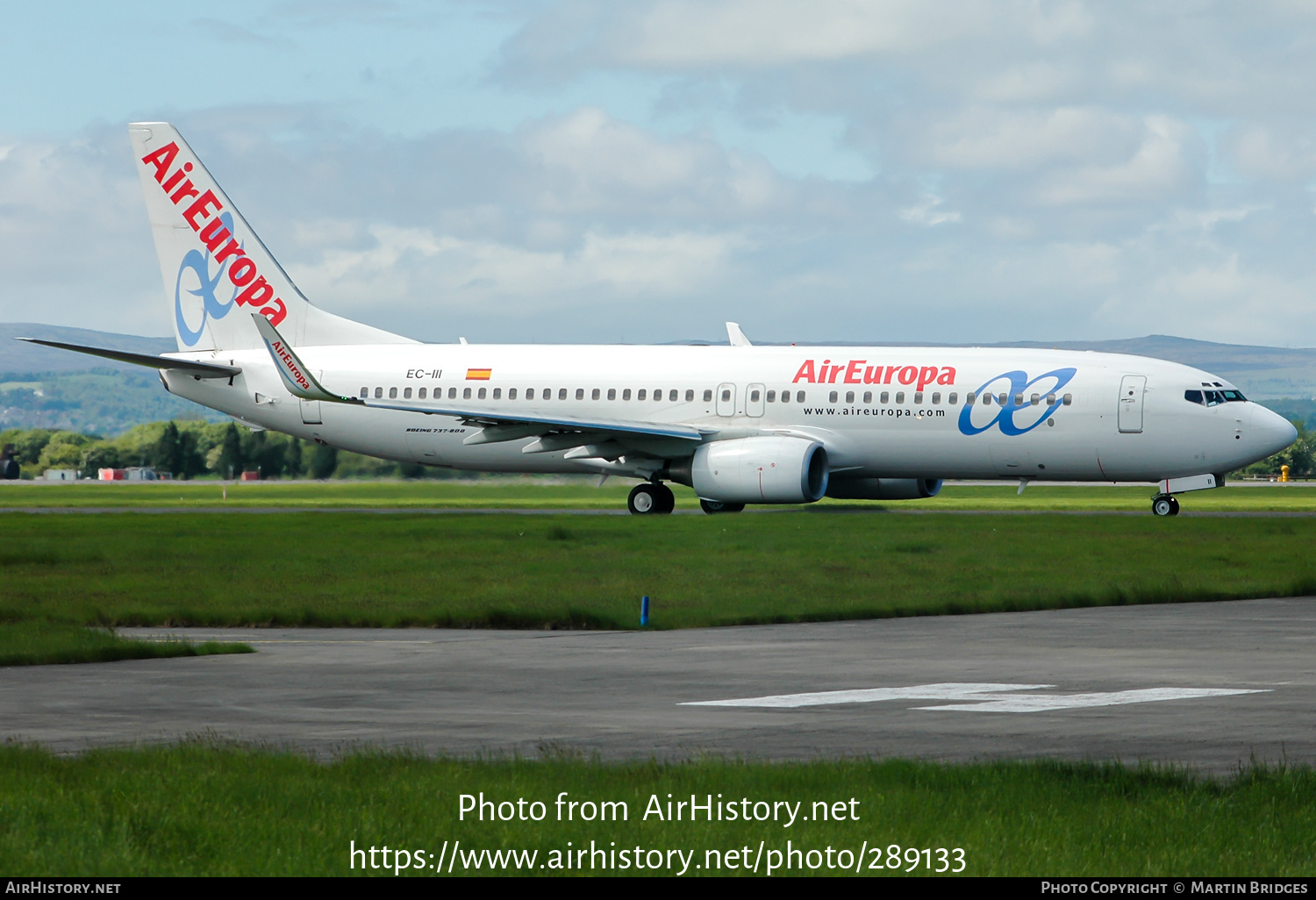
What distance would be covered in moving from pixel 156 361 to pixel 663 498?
46.3ft

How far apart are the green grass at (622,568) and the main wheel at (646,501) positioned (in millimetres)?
3884

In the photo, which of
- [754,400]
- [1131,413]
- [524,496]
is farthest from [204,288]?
[1131,413]

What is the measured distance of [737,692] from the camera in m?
16.4

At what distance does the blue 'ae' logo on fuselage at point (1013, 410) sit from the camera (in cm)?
4397

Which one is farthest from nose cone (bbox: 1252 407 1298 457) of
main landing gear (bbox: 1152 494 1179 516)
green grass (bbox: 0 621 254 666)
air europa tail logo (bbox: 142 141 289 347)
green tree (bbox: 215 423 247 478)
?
green tree (bbox: 215 423 247 478)

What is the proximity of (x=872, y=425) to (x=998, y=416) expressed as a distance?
3042 mm

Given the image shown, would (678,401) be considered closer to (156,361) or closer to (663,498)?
(663,498)

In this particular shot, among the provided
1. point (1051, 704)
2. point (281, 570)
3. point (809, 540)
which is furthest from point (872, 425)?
point (1051, 704)

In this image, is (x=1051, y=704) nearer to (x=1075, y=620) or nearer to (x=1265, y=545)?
(x=1075, y=620)

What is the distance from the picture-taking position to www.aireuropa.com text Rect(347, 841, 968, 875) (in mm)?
8695

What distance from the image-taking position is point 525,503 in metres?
56.1

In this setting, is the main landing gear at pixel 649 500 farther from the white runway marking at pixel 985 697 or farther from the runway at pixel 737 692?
the white runway marking at pixel 985 697

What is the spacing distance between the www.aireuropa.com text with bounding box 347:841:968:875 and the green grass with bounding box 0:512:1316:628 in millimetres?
14612

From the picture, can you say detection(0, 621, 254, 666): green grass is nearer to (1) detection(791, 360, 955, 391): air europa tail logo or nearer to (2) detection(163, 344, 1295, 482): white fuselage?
(2) detection(163, 344, 1295, 482): white fuselage
